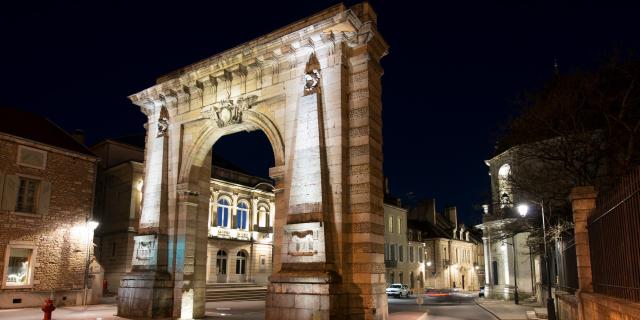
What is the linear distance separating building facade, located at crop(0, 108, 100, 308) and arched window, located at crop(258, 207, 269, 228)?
15048mm

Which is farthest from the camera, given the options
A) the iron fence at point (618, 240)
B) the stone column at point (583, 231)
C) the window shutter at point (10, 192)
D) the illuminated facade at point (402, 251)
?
the illuminated facade at point (402, 251)

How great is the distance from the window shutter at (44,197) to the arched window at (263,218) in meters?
17.3

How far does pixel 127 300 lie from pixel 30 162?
31.4 ft

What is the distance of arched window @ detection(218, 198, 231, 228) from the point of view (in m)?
33.8

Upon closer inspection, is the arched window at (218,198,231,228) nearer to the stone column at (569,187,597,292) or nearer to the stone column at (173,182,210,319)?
the stone column at (173,182,210,319)

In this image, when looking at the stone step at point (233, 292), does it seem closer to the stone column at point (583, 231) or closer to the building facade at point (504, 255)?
the building facade at point (504, 255)

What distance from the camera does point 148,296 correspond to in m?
14.8

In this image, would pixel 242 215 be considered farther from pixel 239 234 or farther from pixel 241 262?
pixel 241 262

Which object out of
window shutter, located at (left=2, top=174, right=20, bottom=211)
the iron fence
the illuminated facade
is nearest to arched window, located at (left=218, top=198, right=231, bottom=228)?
window shutter, located at (left=2, top=174, right=20, bottom=211)

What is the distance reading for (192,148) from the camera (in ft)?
A: 52.7

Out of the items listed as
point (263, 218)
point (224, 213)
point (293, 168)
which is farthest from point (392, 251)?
point (293, 168)

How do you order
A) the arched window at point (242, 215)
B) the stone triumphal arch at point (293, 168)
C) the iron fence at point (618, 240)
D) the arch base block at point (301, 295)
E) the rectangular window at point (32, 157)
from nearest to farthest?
1. the iron fence at point (618, 240)
2. the arch base block at point (301, 295)
3. the stone triumphal arch at point (293, 168)
4. the rectangular window at point (32, 157)
5. the arched window at point (242, 215)

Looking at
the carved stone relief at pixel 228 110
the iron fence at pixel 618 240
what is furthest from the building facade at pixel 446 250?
the iron fence at pixel 618 240

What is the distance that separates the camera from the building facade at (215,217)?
96.3ft
